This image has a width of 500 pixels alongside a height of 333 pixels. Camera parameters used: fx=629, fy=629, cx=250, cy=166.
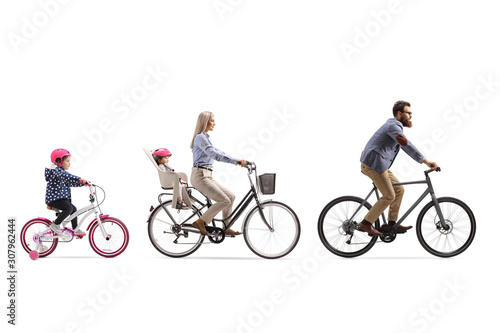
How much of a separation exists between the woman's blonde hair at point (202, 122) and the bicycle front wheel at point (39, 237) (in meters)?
2.60

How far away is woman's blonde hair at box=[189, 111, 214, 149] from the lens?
9492 mm

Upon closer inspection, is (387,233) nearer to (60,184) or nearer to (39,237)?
(60,184)

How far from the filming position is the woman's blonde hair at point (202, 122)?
9.49 m

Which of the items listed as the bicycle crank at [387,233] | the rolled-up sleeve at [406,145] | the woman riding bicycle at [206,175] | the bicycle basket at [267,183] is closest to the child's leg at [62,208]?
the woman riding bicycle at [206,175]

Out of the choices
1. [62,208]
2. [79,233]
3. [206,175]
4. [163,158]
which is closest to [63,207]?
[62,208]

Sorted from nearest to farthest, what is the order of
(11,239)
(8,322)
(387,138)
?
1. (8,322)
2. (11,239)
3. (387,138)

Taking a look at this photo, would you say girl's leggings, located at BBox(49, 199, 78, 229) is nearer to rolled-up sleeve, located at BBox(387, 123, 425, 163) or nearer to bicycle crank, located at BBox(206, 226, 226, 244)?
bicycle crank, located at BBox(206, 226, 226, 244)

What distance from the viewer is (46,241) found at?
972 centimetres

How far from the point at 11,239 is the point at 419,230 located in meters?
5.89

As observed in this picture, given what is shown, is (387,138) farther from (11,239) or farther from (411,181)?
(11,239)

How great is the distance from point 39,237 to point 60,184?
0.91 metres

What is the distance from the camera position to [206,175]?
31.0 ft

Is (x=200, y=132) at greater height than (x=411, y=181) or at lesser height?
greater

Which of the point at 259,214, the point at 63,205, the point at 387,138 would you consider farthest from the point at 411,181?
the point at 63,205
